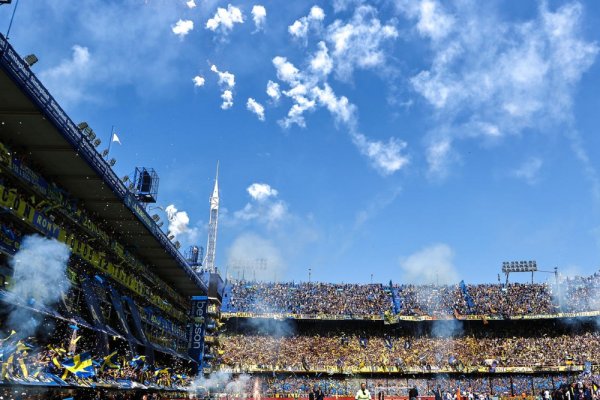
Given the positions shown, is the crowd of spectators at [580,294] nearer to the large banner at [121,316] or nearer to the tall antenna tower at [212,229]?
the large banner at [121,316]

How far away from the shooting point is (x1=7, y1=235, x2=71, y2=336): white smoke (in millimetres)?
19344

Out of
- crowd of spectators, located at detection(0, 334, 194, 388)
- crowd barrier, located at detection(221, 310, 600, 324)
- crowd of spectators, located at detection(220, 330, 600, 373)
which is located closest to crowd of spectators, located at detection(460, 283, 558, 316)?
crowd barrier, located at detection(221, 310, 600, 324)

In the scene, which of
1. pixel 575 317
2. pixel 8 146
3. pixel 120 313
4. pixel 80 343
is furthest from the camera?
pixel 575 317

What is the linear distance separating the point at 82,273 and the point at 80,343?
12.3 feet

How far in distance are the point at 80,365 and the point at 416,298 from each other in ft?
174

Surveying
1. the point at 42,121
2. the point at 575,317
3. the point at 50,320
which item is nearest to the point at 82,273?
the point at 50,320

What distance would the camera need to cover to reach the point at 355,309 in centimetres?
6331

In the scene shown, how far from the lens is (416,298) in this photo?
66062mm

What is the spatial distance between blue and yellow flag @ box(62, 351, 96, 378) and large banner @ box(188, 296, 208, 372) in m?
30.9

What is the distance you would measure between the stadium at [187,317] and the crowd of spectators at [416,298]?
27 centimetres

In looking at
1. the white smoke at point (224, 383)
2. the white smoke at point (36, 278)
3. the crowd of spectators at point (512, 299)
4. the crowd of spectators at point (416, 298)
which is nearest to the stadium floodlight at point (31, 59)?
the white smoke at point (36, 278)

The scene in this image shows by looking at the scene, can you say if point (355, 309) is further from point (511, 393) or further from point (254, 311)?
point (511, 393)

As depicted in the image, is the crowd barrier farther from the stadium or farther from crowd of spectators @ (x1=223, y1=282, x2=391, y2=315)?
crowd of spectators @ (x1=223, y1=282, x2=391, y2=315)

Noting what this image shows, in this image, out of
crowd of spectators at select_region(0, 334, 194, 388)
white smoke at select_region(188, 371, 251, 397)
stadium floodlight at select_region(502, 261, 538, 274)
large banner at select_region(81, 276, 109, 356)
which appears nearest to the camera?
crowd of spectators at select_region(0, 334, 194, 388)
